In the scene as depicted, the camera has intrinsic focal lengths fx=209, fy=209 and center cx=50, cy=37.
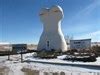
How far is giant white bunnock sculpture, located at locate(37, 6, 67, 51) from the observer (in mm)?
38188

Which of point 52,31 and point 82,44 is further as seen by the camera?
point 52,31

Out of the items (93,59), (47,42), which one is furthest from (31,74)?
(47,42)

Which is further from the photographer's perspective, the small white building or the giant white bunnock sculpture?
the giant white bunnock sculpture

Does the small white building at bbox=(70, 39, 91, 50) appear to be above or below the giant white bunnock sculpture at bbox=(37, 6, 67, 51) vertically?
below

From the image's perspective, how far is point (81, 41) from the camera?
35.4 m

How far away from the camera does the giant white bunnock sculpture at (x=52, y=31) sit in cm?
3819

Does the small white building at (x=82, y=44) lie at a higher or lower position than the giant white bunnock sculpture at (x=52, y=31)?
lower

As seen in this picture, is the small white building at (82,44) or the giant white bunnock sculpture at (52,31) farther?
the giant white bunnock sculpture at (52,31)

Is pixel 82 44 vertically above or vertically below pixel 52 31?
below

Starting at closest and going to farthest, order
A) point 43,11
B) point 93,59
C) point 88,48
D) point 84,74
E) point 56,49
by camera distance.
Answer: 1. point 84,74
2. point 93,59
3. point 88,48
4. point 56,49
5. point 43,11


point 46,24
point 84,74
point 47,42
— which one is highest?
point 46,24

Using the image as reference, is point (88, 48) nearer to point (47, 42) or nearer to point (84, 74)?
point (47, 42)

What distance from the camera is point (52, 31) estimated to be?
128ft

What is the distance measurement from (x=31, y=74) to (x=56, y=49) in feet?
72.7
